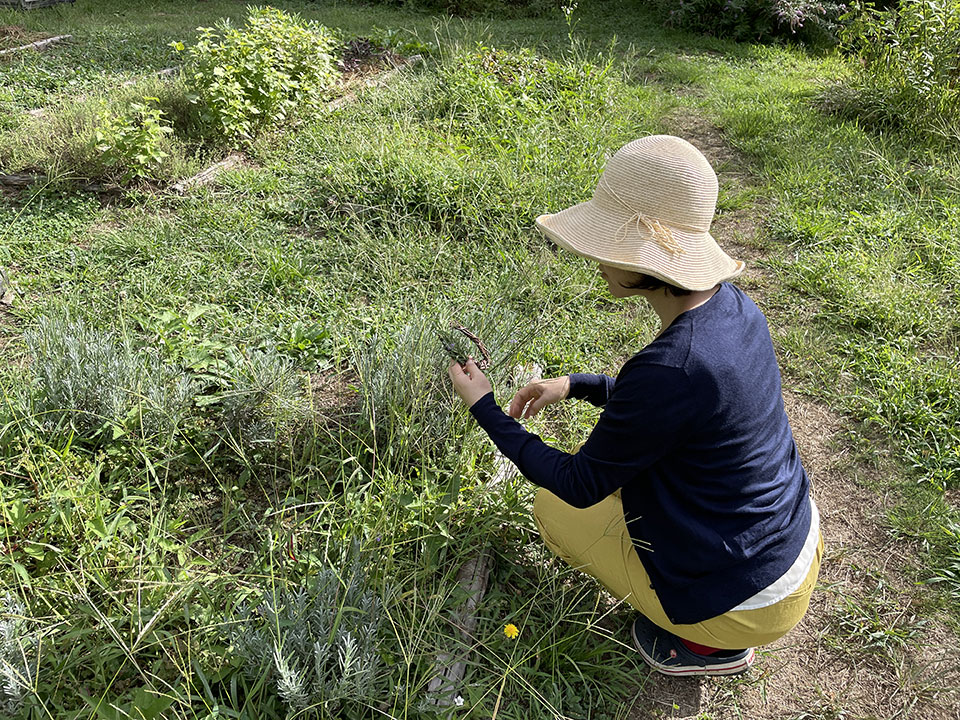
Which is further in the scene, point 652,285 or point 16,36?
point 16,36

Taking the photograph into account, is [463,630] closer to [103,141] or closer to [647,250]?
[647,250]

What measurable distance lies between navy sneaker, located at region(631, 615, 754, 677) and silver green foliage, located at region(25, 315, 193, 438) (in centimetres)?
167

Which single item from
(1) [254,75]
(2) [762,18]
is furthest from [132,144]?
(2) [762,18]

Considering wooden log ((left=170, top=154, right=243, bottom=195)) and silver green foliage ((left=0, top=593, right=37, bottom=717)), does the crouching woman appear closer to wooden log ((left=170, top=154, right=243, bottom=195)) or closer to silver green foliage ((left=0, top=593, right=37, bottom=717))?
silver green foliage ((left=0, top=593, right=37, bottom=717))

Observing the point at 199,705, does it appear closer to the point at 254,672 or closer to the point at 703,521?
the point at 254,672

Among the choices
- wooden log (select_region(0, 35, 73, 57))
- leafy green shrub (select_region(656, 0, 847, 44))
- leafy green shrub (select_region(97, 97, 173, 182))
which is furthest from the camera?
leafy green shrub (select_region(656, 0, 847, 44))

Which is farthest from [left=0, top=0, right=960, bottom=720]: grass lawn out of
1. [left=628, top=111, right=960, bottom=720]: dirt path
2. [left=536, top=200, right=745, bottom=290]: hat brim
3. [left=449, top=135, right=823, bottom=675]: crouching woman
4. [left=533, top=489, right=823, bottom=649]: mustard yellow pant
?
[left=536, top=200, right=745, bottom=290]: hat brim

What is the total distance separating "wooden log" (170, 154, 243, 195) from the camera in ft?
13.9

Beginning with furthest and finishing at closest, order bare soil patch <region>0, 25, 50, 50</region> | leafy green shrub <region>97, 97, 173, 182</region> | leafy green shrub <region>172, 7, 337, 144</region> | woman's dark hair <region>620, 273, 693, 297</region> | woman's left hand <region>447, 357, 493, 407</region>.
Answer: bare soil patch <region>0, 25, 50, 50</region> → leafy green shrub <region>172, 7, 337, 144</region> → leafy green shrub <region>97, 97, 173, 182</region> → woman's left hand <region>447, 357, 493, 407</region> → woman's dark hair <region>620, 273, 693, 297</region>

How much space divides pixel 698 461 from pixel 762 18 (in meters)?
9.04

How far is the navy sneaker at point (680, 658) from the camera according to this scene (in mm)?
1969

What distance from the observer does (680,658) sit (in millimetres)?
1968

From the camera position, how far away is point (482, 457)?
2.54 m

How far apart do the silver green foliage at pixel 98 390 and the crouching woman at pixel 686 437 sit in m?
1.18
